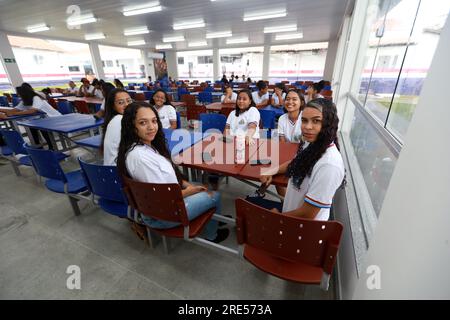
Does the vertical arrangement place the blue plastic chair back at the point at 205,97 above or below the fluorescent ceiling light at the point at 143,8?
below

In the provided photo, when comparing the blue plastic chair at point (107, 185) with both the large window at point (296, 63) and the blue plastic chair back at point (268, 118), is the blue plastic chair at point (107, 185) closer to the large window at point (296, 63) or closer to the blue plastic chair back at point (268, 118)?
the blue plastic chair back at point (268, 118)

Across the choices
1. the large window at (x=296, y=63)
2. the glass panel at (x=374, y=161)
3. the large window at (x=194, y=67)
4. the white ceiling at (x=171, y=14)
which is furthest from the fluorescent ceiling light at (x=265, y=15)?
the large window at (x=194, y=67)

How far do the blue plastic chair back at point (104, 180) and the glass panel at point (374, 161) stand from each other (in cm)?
185

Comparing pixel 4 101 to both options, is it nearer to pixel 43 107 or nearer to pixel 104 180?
pixel 43 107

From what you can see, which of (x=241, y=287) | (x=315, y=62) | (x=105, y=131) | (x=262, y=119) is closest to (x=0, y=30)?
(x=105, y=131)

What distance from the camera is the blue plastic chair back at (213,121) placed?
3134 mm

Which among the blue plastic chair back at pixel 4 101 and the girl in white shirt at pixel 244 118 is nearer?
the girl in white shirt at pixel 244 118

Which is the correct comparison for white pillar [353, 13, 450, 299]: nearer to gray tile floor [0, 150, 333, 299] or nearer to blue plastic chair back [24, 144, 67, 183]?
gray tile floor [0, 150, 333, 299]

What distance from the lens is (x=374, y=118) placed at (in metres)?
1.68

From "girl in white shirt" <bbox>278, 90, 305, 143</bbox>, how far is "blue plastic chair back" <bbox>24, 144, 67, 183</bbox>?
7.47ft

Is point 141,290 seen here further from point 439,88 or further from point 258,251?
point 439,88

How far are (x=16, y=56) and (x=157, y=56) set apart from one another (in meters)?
7.09

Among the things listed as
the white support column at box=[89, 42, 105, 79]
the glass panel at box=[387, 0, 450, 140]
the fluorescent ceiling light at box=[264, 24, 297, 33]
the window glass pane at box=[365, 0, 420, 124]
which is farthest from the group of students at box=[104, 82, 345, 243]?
the white support column at box=[89, 42, 105, 79]

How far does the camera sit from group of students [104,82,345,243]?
103cm
